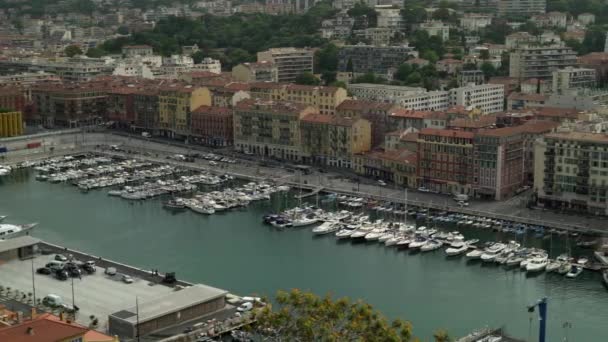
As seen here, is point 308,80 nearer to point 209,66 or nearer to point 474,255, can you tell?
point 209,66

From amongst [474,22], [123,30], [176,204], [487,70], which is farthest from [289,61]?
[123,30]

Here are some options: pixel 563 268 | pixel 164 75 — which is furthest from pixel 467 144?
pixel 164 75

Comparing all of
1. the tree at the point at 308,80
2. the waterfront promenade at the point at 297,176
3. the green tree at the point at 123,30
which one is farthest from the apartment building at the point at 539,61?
the green tree at the point at 123,30

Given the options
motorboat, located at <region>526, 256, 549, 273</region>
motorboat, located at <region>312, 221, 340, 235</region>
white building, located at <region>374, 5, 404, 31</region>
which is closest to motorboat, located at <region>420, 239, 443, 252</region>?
motorboat, located at <region>526, 256, 549, 273</region>

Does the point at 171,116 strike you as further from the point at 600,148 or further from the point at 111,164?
the point at 600,148

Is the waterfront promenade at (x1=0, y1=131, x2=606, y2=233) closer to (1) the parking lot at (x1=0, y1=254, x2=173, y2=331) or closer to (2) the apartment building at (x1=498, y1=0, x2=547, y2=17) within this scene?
(1) the parking lot at (x1=0, y1=254, x2=173, y2=331)
